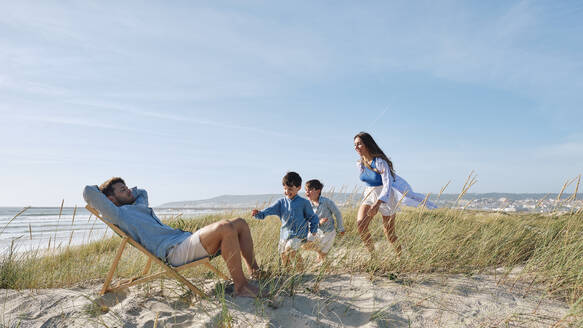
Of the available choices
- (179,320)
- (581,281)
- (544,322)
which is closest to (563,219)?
(581,281)

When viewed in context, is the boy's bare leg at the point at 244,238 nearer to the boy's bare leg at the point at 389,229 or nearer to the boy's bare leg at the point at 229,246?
the boy's bare leg at the point at 229,246

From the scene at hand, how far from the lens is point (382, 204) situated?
14.2 feet

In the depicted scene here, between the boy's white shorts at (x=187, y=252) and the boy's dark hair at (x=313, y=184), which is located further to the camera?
the boy's dark hair at (x=313, y=184)

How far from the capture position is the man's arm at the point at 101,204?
301 cm

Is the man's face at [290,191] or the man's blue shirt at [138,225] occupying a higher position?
the man's face at [290,191]

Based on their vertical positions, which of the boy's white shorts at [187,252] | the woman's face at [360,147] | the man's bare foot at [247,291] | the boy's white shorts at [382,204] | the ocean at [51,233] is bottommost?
the ocean at [51,233]

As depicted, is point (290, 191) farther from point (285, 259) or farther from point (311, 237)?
point (285, 259)

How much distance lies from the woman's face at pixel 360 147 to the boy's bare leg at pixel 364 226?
2.31 ft

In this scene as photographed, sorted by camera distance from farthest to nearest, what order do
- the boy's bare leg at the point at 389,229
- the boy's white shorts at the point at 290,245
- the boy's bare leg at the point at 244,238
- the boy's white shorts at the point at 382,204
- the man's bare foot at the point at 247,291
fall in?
the boy's white shorts at the point at 382,204, the boy's bare leg at the point at 389,229, the boy's white shorts at the point at 290,245, the boy's bare leg at the point at 244,238, the man's bare foot at the point at 247,291

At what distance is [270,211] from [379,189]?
1407 millimetres

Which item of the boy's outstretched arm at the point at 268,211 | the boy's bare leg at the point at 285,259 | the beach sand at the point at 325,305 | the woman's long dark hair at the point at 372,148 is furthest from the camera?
the woman's long dark hair at the point at 372,148

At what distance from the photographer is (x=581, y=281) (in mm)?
2988

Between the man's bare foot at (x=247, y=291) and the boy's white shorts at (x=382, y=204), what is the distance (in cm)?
193

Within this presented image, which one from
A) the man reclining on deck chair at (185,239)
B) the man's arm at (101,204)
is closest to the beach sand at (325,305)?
the man reclining on deck chair at (185,239)
